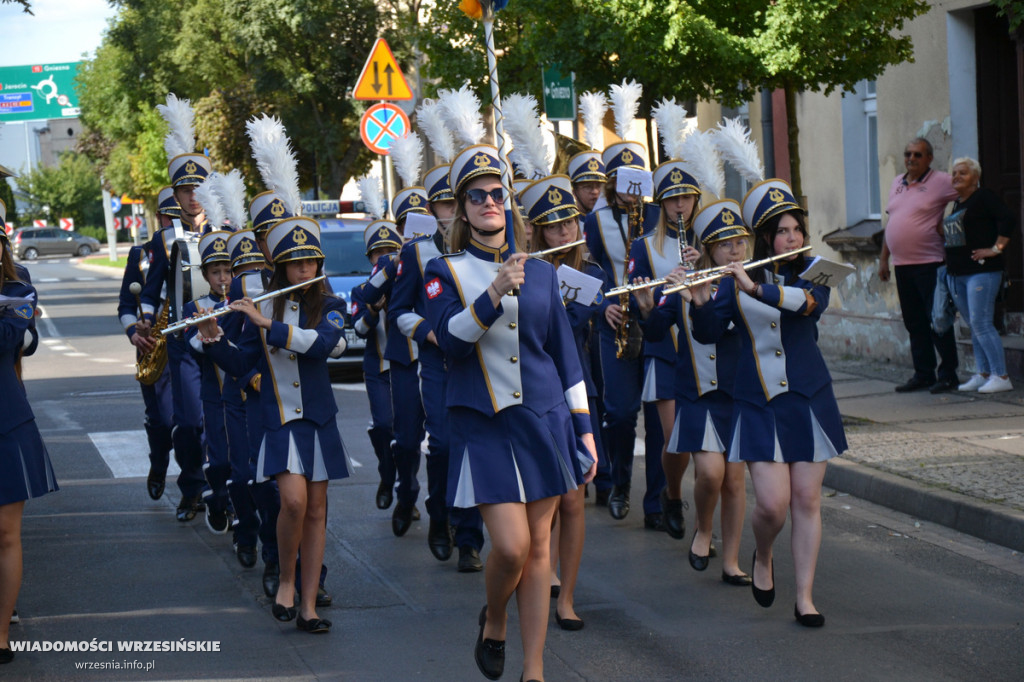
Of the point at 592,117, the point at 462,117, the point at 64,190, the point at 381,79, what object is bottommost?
the point at 462,117

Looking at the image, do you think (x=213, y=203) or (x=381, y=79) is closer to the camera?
(x=213, y=203)

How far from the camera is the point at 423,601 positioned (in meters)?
6.71

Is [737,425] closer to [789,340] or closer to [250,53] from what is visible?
[789,340]

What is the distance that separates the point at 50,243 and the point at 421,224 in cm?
7540

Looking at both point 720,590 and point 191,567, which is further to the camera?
point 191,567

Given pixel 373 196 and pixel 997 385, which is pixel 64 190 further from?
pixel 373 196

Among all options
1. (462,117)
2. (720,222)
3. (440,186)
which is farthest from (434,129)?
(720,222)

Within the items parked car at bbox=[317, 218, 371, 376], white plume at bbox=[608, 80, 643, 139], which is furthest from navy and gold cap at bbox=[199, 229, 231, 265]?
parked car at bbox=[317, 218, 371, 376]

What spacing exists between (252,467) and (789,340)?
8.24 ft

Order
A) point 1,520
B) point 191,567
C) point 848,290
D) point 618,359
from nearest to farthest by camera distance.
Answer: point 1,520 < point 191,567 < point 618,359 < point 848,290

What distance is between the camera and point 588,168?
8.16 meters

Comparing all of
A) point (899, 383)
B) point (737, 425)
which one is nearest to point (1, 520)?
point (737, 425)

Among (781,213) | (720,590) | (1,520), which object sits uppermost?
(781,213)

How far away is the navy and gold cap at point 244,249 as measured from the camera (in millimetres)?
6988
